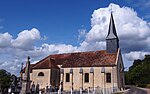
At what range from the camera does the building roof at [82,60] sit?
4106 cm

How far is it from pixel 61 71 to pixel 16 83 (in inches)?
715

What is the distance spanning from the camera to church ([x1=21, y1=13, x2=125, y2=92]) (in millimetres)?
40156

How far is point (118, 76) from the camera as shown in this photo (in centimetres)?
4103

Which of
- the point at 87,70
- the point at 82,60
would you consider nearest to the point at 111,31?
the point at 82,60

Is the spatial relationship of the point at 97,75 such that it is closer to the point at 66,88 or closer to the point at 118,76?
the point at 118,76

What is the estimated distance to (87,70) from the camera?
42.0 metres

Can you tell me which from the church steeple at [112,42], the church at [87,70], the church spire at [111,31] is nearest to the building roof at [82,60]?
the church at [87,70]

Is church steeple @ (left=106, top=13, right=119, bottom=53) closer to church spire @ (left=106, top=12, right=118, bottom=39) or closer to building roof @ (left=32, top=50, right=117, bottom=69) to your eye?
church spire @ (left=106, top=12, right=118, bottom=39)

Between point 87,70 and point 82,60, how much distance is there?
275 centimetres

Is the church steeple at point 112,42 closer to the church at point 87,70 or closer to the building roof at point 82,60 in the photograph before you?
the church at point 87,70

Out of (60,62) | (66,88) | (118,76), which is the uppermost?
(60,62)

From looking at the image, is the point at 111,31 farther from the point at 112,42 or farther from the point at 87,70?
the point at 87,70

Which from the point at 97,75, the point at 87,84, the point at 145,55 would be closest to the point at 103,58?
the point at 97,75

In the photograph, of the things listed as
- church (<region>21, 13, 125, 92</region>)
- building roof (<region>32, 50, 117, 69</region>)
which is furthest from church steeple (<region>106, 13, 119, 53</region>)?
building roof (<region>32, 50, 117, 69</region>)
